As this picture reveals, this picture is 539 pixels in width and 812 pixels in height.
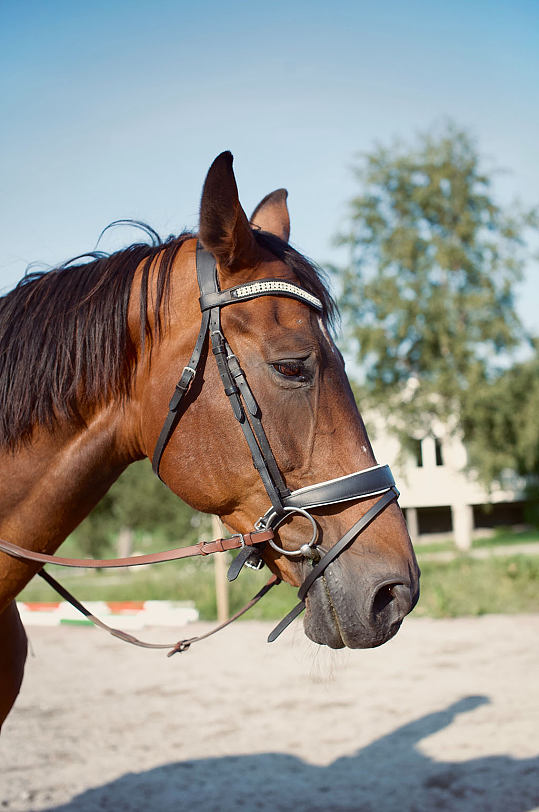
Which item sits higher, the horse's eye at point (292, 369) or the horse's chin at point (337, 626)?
the horse's eye at point (292, 369)

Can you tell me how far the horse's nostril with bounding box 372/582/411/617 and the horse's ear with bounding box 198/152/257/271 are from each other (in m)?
1.08

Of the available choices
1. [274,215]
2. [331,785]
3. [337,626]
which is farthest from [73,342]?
[331,785]

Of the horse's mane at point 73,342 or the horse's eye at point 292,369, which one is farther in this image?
the horse's mane at point 73,342

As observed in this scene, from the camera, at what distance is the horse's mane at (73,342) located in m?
2.08

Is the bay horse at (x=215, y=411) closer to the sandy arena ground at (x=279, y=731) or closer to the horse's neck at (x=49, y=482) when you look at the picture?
the horse's neck at (x=49, y=482)

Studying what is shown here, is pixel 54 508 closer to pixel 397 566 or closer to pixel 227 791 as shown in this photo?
pixel 397 566

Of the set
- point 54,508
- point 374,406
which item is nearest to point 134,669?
point 54,508

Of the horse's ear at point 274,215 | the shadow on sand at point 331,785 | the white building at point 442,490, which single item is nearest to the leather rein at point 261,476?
the horse's ear at point 274,215

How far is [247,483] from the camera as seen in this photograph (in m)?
2.00

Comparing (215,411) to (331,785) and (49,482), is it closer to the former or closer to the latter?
(49,482)

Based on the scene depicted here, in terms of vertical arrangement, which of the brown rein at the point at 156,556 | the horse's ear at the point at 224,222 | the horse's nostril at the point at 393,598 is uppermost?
the horse's ear at the point at 224,222

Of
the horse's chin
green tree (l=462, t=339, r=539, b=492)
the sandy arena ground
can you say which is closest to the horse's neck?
the horse's chin

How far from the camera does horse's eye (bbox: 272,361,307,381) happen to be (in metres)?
1.97

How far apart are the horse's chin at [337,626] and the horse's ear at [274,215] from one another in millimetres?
1484
